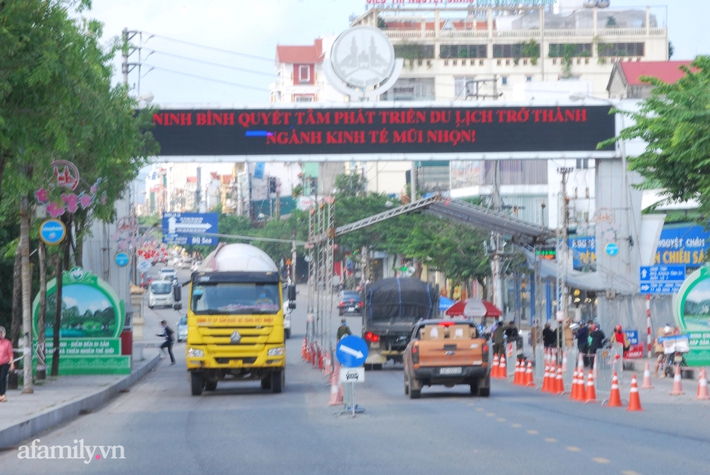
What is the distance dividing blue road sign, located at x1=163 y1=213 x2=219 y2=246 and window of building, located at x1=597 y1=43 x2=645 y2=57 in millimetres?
47863

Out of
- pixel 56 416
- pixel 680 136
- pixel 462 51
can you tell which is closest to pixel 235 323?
pixel 56 416

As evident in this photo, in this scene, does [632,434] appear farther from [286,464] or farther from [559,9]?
[559,9]

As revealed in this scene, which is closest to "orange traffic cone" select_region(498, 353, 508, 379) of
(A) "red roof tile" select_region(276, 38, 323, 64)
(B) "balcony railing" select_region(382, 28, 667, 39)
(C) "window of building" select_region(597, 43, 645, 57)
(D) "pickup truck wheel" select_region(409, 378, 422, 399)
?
(D) "pickup truck wheel" select_region(409, 378, 422, 399)

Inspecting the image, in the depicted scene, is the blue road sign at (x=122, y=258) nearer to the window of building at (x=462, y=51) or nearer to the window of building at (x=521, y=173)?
the window of building at (x=521, y=173)

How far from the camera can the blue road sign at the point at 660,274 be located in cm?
3459

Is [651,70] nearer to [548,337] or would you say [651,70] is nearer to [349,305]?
[349,305]

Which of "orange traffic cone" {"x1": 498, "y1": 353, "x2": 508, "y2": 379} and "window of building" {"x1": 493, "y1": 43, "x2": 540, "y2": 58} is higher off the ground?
"window of building" {"x1": 493, "y1": 43, "x2": 540, "y2": 58}

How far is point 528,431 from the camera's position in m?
15.6

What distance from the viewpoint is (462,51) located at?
101 meters

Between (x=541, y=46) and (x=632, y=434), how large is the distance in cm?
8761

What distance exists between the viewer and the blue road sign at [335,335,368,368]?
18.6 metres

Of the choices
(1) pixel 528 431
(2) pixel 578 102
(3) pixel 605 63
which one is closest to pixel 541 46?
(3) pixel 605 63

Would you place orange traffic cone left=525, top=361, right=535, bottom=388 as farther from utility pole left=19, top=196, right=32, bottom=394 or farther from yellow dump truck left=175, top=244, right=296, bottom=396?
utility pole left=19, top=196, right=32, bottom=394

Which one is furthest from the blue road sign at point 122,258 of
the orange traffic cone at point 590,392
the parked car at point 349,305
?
the parked car at point 349,305
